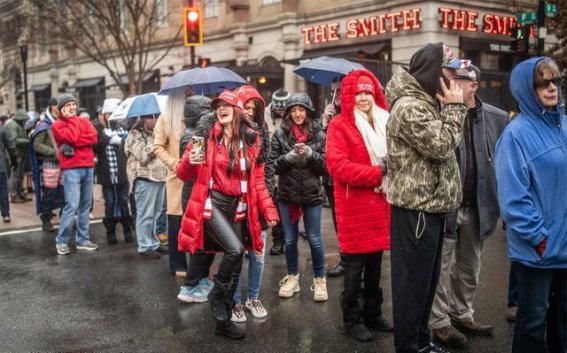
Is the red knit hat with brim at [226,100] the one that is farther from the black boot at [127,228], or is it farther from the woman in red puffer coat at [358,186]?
the black boot at [127,228]

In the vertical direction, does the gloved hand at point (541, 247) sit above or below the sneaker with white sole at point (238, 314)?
above

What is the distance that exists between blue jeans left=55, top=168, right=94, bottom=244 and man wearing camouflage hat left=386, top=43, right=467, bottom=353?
218 inches

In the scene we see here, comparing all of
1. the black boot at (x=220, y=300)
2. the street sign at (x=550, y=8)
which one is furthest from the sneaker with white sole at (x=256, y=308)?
the street sign at (x=550, y=8)

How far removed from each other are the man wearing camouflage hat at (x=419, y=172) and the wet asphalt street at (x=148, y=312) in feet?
3.03

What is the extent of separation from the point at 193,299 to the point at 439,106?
3212mm

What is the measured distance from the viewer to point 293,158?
5.91m

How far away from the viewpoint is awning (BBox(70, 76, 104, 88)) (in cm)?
3246

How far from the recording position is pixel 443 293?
4.71m

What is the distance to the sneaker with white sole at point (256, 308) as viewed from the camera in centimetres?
545

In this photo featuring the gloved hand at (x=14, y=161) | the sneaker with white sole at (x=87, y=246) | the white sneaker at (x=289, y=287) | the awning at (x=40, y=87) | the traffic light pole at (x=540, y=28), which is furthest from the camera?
the awning at (x=40, y=87)

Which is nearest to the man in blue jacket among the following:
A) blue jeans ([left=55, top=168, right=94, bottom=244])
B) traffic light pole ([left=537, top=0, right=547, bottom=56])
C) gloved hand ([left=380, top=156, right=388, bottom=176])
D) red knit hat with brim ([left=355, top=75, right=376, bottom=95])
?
gloved hand ([left=380, top=156, right=388, bottom=176])

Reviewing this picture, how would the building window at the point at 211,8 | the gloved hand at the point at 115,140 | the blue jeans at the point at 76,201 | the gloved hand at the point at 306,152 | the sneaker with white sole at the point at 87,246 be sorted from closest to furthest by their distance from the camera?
the gloved hand at the point at 306,152 < the blue jeans at the point at 76,201 < the sneaker with white sole at the point at 87,246 < the gloved hand at the point at 115,140 < the building window at the point at 211,8

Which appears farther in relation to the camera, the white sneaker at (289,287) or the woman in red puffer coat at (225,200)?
the white sneaker at (289,287)

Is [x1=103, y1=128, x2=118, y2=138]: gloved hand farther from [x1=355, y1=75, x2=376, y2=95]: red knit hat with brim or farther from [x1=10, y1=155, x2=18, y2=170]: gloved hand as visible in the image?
[x1=355, y1=75, x2=376, y2=95]: red knit hat with brim
